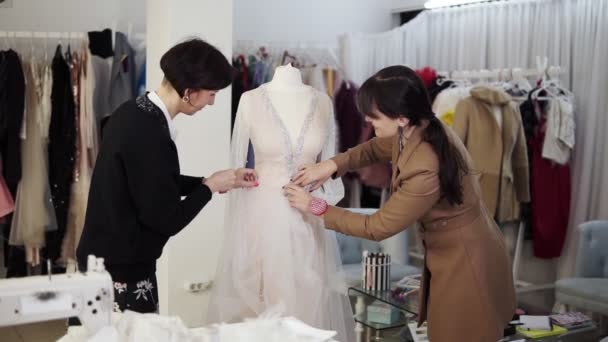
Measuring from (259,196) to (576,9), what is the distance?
99.7 inches

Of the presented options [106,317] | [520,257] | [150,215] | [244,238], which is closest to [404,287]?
[244,238]

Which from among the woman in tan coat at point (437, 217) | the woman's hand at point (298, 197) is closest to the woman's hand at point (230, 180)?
the woman's hand at point (298, 197)

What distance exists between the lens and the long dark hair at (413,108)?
2.00 metres

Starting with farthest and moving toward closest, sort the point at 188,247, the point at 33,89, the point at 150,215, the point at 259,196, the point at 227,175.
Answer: the point at 33,89 → the point at 188,247 → the point at 259,196 → the point at 227,175 → the point at 150,215

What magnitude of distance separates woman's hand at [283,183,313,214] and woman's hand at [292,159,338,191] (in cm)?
3

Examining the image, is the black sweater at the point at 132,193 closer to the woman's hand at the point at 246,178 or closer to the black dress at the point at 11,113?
the woman's hand at the point at 246,178

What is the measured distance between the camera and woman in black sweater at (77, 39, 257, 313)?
1.76 m

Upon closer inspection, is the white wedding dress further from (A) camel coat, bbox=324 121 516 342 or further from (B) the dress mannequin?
(A) camel coat, bbox=324 121 516 342

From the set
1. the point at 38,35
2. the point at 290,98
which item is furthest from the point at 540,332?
the point at 38,35

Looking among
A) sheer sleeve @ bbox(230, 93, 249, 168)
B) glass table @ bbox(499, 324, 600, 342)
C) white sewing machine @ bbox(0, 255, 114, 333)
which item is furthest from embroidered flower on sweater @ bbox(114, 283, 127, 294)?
glass table @ bbox(499, 324, 600, 342)

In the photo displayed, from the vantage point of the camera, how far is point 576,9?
3.92 m

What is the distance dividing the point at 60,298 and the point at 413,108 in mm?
1156

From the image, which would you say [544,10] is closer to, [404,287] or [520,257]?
[520,257]

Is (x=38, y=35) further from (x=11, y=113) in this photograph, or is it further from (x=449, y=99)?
(x=449, y=99)
